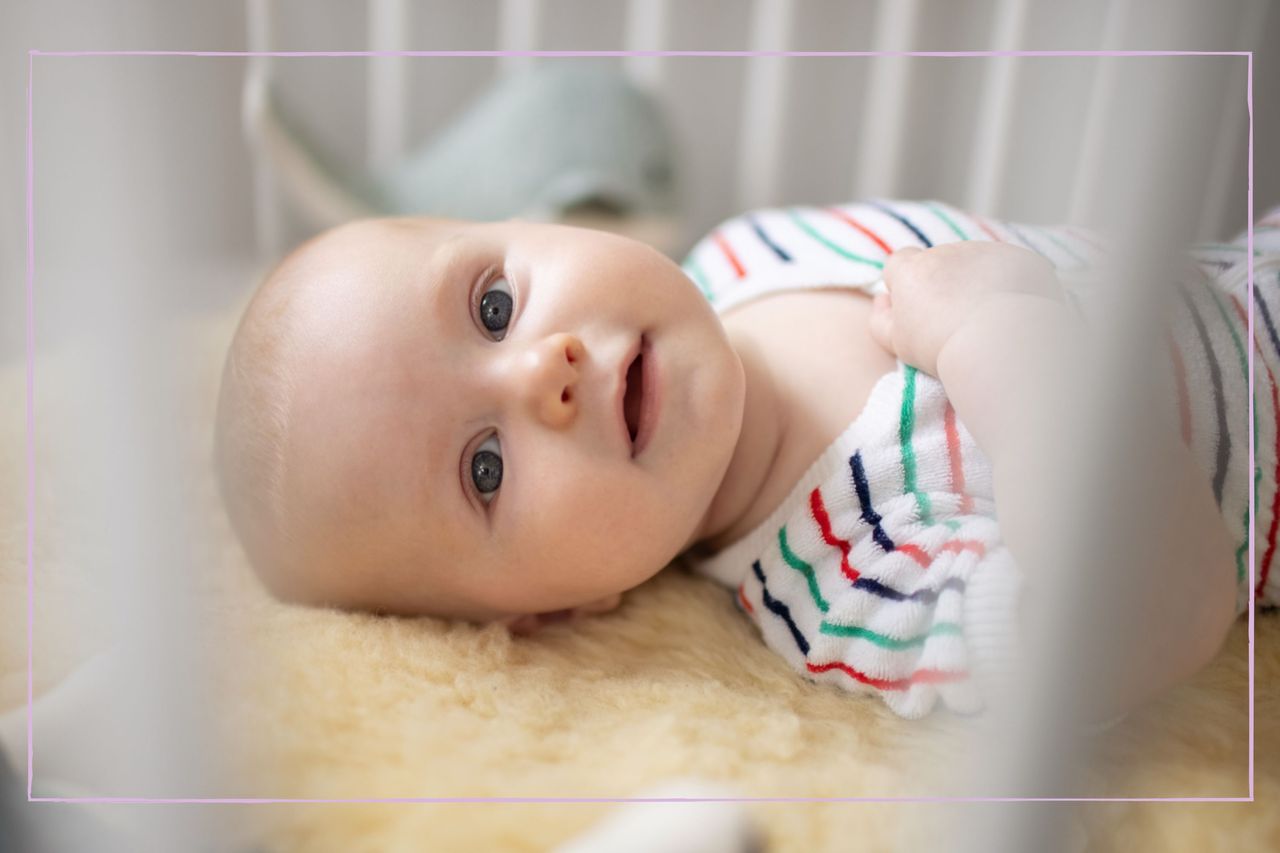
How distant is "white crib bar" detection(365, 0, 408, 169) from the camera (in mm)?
1063

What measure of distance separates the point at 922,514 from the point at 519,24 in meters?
0.70

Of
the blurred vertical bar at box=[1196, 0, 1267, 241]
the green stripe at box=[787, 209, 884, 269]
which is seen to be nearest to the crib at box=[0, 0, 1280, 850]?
the blurred vertical bar at box=[1196, 0, 1267, 241]

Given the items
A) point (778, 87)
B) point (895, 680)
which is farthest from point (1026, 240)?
point (778, 87)

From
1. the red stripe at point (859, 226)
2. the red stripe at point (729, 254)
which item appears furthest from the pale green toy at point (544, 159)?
the red stripe at point (859, 226)

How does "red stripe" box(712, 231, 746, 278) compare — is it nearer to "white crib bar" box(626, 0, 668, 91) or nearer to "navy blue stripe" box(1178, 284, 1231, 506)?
"white crib bar" box(626, 0, 668, 91)

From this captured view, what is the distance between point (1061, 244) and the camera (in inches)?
22.0

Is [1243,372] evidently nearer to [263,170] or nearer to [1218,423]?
[1218,423]

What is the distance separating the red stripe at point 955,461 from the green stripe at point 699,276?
0.33 metres

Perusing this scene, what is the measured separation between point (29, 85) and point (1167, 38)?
15.1 inches

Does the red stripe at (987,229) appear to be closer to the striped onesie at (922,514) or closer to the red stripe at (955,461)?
the striped onesie at (922,514)

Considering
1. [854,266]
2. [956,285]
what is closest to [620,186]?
[854,266]

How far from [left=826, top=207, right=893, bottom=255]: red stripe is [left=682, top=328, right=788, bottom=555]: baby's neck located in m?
0.12

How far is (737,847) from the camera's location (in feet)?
1.62

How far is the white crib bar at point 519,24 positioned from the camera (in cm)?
109
